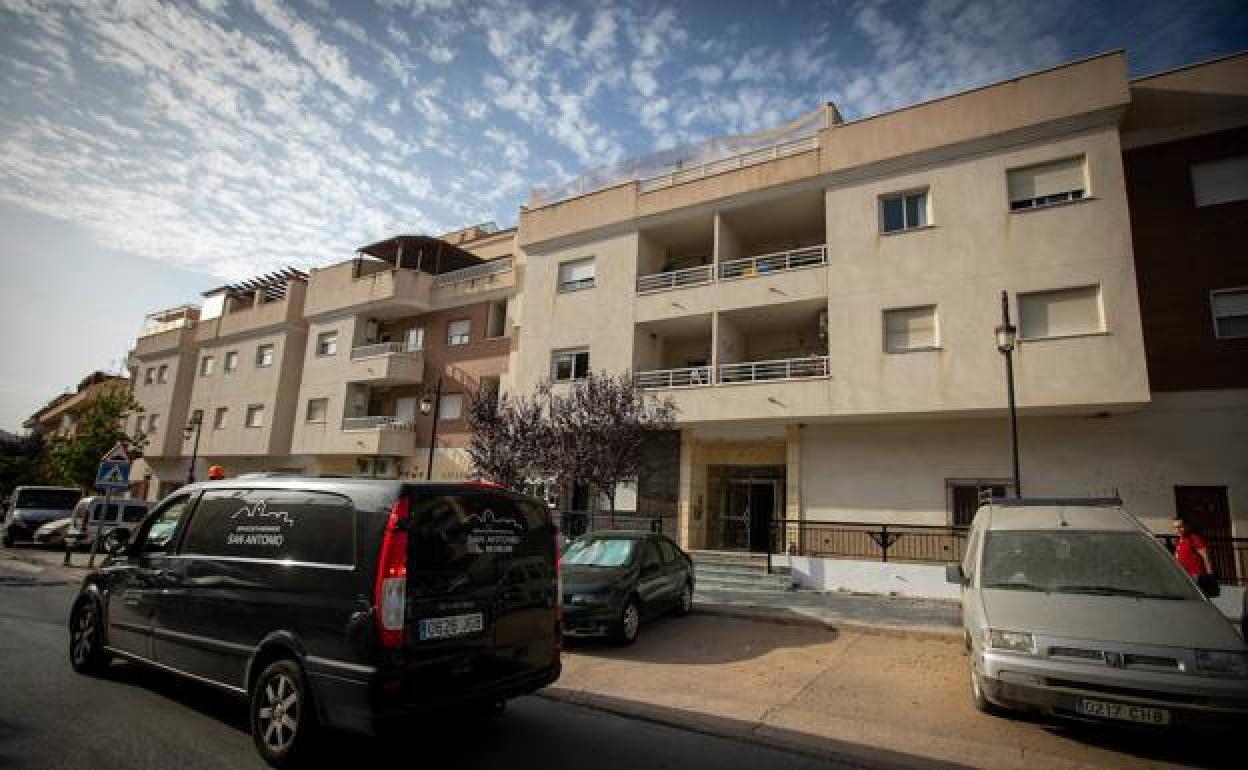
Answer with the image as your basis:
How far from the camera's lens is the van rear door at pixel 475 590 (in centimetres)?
395

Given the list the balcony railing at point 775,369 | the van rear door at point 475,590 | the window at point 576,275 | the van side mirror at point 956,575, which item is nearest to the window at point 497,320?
the window at point 576,275

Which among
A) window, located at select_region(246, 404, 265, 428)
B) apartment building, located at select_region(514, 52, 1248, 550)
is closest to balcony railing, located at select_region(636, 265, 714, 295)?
apartment building, located at select_region(514, 52, 1248, 550)

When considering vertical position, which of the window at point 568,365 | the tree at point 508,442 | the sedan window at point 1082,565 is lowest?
the sedan window at point 1082,565

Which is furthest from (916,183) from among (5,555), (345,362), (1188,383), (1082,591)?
(5,555)

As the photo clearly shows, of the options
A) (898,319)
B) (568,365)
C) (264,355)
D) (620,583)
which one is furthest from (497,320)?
(620,583)

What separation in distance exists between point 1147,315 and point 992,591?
12762mm

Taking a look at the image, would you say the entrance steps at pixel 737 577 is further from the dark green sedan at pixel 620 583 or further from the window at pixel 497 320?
the window at pixel 497 320

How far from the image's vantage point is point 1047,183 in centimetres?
1437

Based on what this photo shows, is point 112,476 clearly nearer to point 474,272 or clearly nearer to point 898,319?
point 474,272

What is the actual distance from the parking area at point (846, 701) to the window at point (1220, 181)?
12964 millimetres

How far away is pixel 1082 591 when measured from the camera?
18.3ft

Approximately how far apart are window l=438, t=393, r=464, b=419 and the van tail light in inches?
844

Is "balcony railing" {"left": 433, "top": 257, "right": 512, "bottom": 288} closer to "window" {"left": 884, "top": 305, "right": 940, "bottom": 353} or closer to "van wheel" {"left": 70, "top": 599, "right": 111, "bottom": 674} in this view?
"window" {"left": 884, "top": 305, "right": 940, "bottom": 353}

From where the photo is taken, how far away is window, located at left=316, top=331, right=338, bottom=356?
2850 cm
